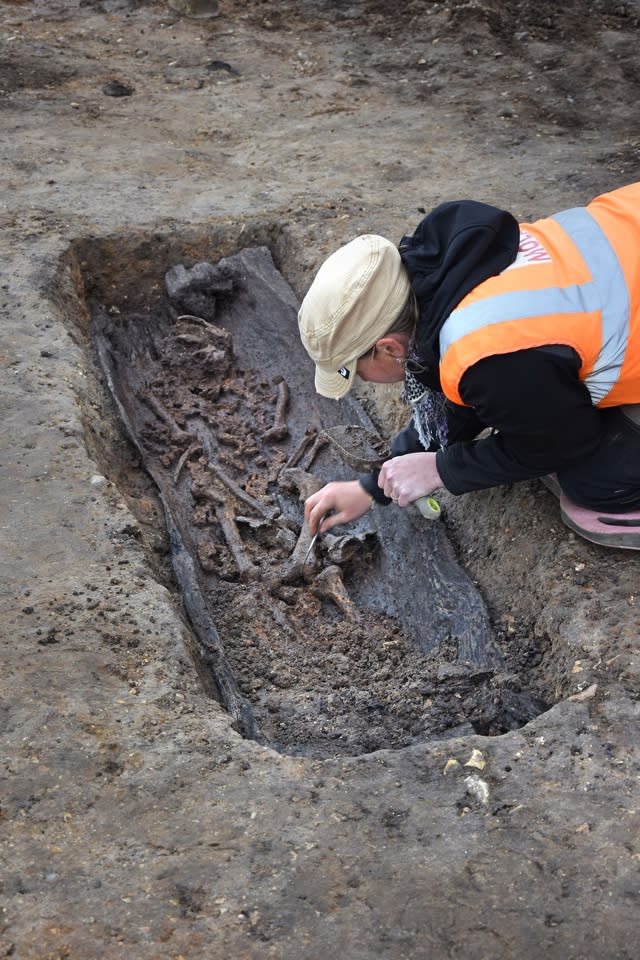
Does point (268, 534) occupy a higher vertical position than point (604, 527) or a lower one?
lower

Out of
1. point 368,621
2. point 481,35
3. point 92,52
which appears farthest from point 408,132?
point 368,621

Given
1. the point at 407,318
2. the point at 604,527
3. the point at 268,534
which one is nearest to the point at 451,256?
the point at 407,318

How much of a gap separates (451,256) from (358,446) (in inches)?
72.7

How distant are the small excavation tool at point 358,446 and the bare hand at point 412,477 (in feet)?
3.16

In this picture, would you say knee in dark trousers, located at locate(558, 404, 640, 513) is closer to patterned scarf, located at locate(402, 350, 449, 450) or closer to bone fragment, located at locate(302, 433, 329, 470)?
patterned scarf, located at locate(402, 350, 449, 450)

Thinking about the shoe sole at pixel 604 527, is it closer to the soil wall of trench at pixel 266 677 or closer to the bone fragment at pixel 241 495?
the soil wall of trench at pixel 266 677

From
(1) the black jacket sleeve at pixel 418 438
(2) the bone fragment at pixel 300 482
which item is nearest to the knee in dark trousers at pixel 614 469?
(1) the black jacket sleeve at pixel 418 438

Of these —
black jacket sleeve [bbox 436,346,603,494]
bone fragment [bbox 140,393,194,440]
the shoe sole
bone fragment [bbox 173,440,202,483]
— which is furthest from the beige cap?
bone fragment [bbox 140,393,194,440]

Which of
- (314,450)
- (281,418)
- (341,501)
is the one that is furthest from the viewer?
(281,418)

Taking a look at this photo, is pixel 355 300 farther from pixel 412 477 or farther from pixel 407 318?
pixel 412 477

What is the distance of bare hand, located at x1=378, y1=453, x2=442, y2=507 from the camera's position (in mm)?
3557

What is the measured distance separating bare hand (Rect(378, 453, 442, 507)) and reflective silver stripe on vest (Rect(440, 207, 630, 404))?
0.68 meters

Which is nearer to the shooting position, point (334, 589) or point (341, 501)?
point (341, 501)

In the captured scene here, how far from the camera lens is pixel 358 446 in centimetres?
469
